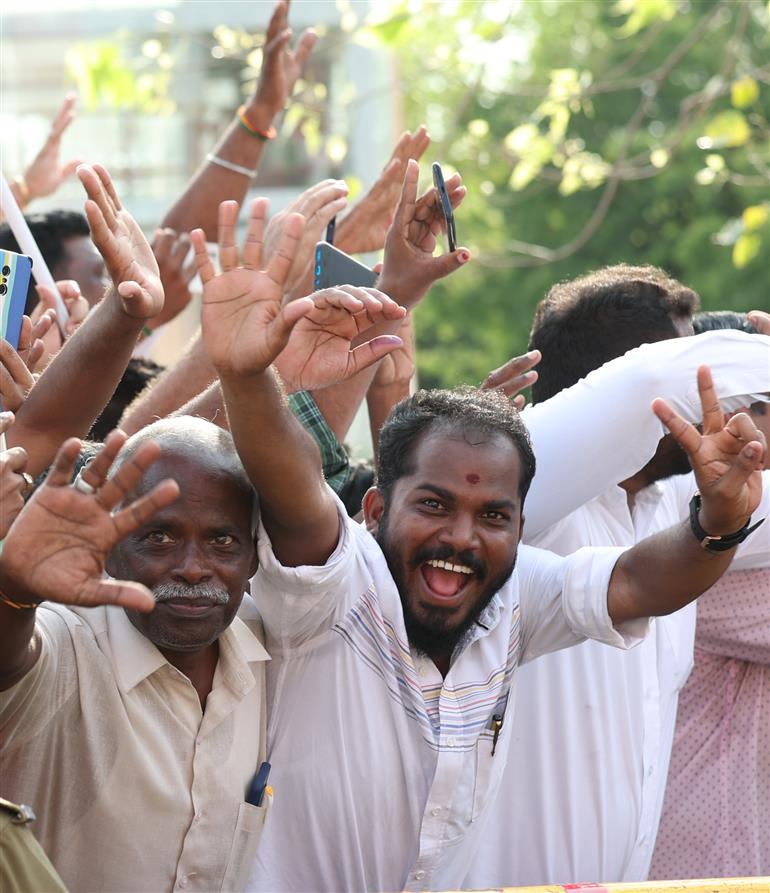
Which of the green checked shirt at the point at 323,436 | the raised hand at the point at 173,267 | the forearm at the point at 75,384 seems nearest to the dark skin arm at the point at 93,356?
the forearm at the point at 75,384

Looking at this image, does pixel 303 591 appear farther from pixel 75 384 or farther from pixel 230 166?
pixel 230 166

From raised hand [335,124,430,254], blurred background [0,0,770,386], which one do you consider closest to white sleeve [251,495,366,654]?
raised hand [335,124,430,254]

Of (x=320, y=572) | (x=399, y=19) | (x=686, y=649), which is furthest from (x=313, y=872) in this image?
(x=399, y=19)

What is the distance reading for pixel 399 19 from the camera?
530 centimetres

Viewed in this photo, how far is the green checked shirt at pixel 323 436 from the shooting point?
2.64 m

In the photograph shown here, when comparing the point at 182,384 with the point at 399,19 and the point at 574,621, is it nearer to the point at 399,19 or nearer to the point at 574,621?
the point at 574,621

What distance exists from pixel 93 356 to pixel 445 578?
0.77 metres

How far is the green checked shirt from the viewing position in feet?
8.66

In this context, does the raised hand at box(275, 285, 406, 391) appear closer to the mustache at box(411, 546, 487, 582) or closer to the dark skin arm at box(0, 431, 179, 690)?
the mustache at box(411, 546, 487, 582)

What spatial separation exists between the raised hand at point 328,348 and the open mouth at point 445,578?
1.30ft

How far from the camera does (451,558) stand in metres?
2.56

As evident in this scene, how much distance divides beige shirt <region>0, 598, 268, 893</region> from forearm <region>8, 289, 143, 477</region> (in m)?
0.35

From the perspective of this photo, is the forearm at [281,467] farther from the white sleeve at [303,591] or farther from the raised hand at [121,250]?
the raised hand at [121,250]

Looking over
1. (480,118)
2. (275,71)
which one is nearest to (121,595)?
(275,71)
